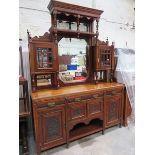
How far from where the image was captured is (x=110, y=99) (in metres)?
2.39

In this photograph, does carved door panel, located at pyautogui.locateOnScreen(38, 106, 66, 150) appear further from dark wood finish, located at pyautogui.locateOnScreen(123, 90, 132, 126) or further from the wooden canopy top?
the wooden canopy top

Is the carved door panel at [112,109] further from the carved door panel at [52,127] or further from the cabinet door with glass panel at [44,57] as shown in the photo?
the cabinet door with glass panel at [44,57]

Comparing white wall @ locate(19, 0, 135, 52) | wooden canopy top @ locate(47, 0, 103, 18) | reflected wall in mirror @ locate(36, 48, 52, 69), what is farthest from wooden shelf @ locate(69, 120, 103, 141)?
wooden canopy top @ locate(47, 0, 103, 18)

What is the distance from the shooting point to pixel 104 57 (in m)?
2.65

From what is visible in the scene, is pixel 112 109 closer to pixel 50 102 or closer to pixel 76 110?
pixel 76 110

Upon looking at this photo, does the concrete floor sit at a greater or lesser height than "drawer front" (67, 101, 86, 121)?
lesser

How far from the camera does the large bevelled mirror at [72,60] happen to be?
2398 mm

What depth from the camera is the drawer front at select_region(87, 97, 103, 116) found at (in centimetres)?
216

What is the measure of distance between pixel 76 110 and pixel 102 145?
0.67 meters

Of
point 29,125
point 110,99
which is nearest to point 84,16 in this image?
point 110,99

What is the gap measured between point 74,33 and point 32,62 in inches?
33.2

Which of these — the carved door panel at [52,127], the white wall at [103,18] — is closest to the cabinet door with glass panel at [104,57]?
the white wall at [103,18]

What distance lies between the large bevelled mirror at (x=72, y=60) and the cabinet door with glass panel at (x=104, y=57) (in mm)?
237

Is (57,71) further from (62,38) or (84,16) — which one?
(84,16)
